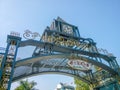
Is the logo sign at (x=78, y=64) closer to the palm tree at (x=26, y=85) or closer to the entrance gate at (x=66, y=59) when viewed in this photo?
the entrance gate at (x=66, y=59)

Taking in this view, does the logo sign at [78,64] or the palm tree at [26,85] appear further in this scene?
the palm tree at [26,85]

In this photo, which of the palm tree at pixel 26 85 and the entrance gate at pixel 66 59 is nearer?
the entrance gate at pixel 66 59

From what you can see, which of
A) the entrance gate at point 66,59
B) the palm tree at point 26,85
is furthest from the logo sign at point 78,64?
the palm tree at point 26,85

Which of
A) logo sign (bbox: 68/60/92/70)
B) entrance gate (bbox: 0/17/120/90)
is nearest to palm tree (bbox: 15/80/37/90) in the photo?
entrance gate (bbox: 0/17/120/90)

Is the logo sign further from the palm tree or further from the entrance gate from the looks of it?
the palm tree

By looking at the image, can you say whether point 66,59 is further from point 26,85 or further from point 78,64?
point 26,85

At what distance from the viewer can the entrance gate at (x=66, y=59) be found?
1286cm

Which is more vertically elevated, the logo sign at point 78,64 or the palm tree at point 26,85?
the palm tree at point 26,85

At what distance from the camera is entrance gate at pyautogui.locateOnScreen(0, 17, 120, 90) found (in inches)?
506

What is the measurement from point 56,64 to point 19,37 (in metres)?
5.12

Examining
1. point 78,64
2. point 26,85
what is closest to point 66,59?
point 78,64

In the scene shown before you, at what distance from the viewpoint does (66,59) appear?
14461 millimetres

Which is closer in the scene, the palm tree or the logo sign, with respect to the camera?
the logo sign

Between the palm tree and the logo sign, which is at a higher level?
the palm tree
